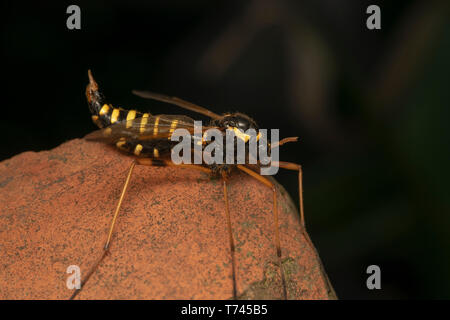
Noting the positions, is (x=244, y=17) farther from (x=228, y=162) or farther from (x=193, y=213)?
(x=193, y=213)

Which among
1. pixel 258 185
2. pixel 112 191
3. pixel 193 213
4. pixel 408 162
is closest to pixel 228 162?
pixel 258 185

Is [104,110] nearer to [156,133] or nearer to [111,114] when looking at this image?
[111,114]

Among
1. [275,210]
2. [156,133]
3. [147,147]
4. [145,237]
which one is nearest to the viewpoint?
[145,237]

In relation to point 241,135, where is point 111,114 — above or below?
above

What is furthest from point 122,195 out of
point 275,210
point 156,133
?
point 275,210
